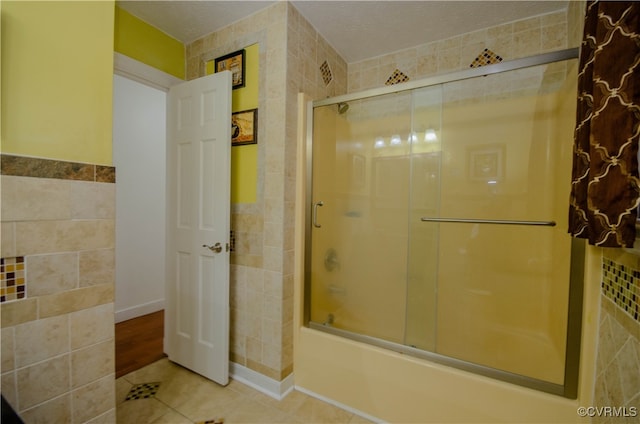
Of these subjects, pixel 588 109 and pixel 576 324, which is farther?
pixel 576 324

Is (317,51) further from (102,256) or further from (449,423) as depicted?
(449,423)

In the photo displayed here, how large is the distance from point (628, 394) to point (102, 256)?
1.96 metres

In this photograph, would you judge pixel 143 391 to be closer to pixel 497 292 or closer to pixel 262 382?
pixel 262 382

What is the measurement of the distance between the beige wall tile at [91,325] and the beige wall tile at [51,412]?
20 centimetres

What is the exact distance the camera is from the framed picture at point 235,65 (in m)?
1.72

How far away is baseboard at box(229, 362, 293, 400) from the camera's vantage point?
1.61 m

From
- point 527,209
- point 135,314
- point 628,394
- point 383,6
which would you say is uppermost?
point 383,6

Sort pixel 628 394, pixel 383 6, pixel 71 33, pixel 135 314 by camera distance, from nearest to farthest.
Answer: pixel 628 394 < pixel 71 33 < pixel 383 6 < pixel 135 314

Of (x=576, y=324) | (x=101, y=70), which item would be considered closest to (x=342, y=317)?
(x=576, y=324)

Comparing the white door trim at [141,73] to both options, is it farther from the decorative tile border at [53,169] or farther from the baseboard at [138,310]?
the baseboard at [138,310]

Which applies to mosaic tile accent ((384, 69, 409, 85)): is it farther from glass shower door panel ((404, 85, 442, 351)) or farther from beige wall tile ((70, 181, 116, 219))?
beige wall tile ((70, 181, 116, 219))

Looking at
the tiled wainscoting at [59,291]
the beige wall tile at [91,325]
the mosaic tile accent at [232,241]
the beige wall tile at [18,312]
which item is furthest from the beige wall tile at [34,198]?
the mosaic tile accent at [232,241]

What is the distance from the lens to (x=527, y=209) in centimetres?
171

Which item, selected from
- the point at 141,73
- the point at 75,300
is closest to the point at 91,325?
the point at 75,300
